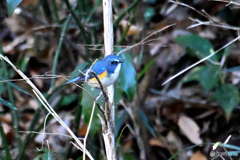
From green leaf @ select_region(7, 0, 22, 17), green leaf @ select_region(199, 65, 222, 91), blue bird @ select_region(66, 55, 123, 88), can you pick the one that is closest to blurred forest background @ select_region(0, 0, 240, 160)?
green leaf @ select_region(199, 65, 222, 91)

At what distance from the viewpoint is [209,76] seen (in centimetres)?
333

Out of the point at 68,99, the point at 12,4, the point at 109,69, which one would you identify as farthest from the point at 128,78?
the point at 68,99

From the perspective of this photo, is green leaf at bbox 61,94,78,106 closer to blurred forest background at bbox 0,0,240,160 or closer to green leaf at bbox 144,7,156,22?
blurred forest background at bbox 0,0,240,160

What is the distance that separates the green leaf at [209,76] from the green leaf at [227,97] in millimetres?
101

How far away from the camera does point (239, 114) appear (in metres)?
3.81

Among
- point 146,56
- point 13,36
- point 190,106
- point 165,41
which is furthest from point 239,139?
point 13,36

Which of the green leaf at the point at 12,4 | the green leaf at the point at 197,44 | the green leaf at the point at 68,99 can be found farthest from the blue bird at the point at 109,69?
the green leaf at the point at 68,99

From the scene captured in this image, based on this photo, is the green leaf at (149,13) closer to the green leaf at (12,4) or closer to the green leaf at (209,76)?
the green leaf at (209,76)

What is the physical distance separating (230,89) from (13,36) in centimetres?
369

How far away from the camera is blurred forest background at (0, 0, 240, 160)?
125 inches

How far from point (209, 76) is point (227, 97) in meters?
0.27

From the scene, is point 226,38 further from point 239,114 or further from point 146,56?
point 146,56

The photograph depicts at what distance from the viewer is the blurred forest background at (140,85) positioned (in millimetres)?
3164

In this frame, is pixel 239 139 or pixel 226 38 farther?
pixel 226 38
